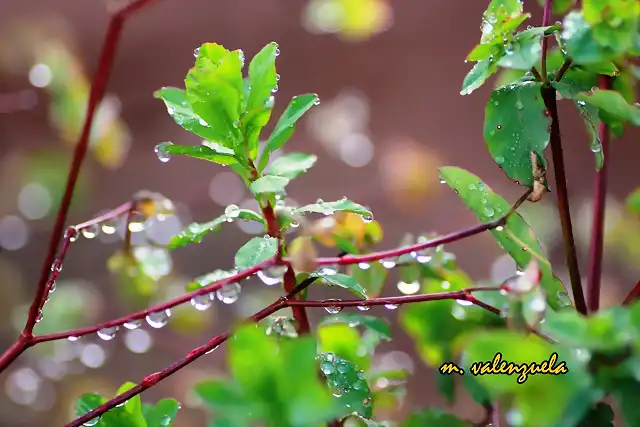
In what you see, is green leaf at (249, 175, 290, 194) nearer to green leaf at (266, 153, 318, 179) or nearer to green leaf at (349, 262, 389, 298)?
green leaf at (266, 153, 318, 179)

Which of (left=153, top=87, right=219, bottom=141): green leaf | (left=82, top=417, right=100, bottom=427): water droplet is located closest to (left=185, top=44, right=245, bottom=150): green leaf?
(left=153, top=87, right=219, bottom=141): green leaf

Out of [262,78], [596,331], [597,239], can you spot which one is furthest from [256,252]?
[597,239]

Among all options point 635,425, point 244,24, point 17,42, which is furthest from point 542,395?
point 17,42

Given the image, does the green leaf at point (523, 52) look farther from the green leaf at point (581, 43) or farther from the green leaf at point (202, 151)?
the green leaf at point (202, 151)

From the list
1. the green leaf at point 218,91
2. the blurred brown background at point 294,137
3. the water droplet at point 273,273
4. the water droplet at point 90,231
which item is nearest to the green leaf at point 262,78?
the green leaf at point 218,91

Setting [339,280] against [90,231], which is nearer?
[339,280]

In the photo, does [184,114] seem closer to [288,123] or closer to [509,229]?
[288,123]
